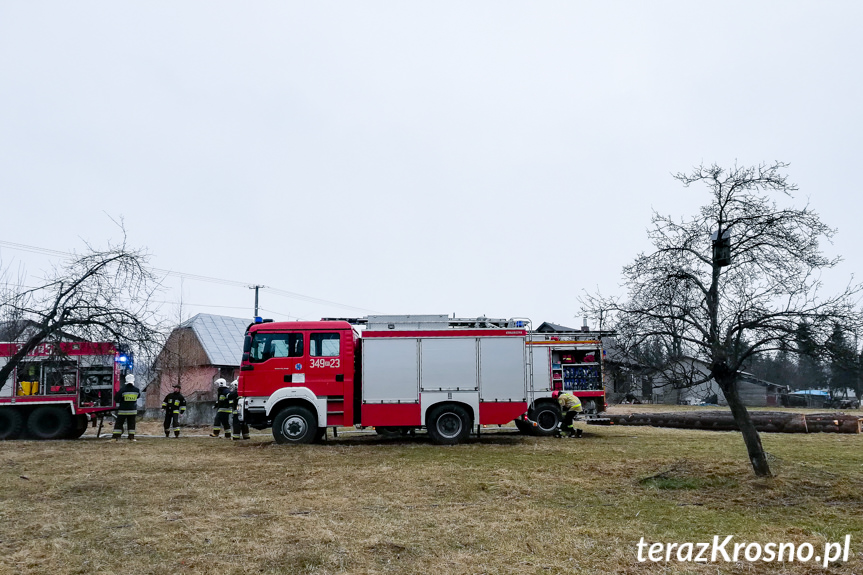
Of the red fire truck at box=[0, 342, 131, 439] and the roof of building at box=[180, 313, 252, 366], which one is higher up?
the roof of building at box=[180, 313, 252, 366]

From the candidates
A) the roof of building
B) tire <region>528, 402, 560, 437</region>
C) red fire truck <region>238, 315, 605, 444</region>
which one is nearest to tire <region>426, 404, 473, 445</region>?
red fire truck <region>238, 315, 605, 444</region>

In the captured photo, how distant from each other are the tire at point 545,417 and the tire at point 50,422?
1267 cm

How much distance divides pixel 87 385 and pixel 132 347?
3296mm

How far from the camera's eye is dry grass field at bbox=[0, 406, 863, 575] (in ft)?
18.0

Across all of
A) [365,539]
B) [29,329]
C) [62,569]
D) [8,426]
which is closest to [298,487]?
[365,539]

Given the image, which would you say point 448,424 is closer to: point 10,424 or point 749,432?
point 749,432

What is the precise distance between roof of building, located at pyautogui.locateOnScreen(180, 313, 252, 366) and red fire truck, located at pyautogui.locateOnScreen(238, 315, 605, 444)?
26.1 meters

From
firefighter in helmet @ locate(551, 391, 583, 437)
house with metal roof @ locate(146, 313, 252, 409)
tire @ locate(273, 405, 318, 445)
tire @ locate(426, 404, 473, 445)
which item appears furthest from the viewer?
house with metal roof @ locate(146, 313, 252, 409)

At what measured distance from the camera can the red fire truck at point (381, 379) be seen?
51.2ft

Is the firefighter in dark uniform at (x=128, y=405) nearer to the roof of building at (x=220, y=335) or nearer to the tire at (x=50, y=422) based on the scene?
the tire at (x=50, y=422)

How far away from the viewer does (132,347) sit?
17.5 metres

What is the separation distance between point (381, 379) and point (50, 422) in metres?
9.99

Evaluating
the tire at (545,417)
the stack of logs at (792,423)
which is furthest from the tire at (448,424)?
the stack of logs at (792,423)

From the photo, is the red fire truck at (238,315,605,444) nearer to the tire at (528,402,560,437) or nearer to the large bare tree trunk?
the tire at (528,402,560,437)
